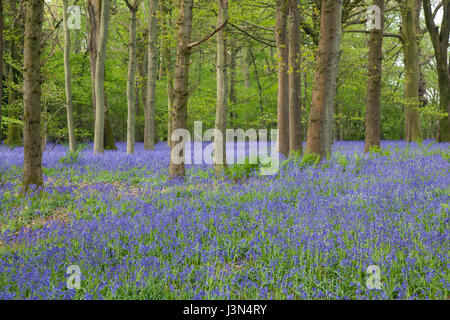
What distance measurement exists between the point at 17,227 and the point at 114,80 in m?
21.5

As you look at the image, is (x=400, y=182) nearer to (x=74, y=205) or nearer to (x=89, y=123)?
(x=74, y=205)

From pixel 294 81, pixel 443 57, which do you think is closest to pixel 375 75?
pixel 294 81

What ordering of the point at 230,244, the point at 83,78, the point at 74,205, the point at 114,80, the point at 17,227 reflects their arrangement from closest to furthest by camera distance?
the point at 230,244 < the point at 17,227 < the point at 74,205 < the point at 83,78 < the point at 114,80

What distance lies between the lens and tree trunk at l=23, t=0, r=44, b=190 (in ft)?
19.6

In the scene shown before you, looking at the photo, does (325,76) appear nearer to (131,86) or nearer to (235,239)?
(235,239)

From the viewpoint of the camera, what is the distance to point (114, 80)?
24266 millimetres

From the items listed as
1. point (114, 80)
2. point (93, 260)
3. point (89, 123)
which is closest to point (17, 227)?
point (93, 260)

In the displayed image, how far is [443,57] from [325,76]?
562 inches

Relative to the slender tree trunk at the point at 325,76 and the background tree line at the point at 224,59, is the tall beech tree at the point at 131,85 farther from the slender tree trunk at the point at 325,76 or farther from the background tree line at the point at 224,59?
the slender tree trunk at the point at 325,76

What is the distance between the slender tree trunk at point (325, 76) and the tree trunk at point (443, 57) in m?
13.0

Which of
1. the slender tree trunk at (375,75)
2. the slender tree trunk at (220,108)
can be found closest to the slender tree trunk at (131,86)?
the slender tree trunk at (220,108)

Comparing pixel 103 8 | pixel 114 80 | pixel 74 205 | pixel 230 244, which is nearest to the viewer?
pixel 230 244

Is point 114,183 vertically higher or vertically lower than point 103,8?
lower
